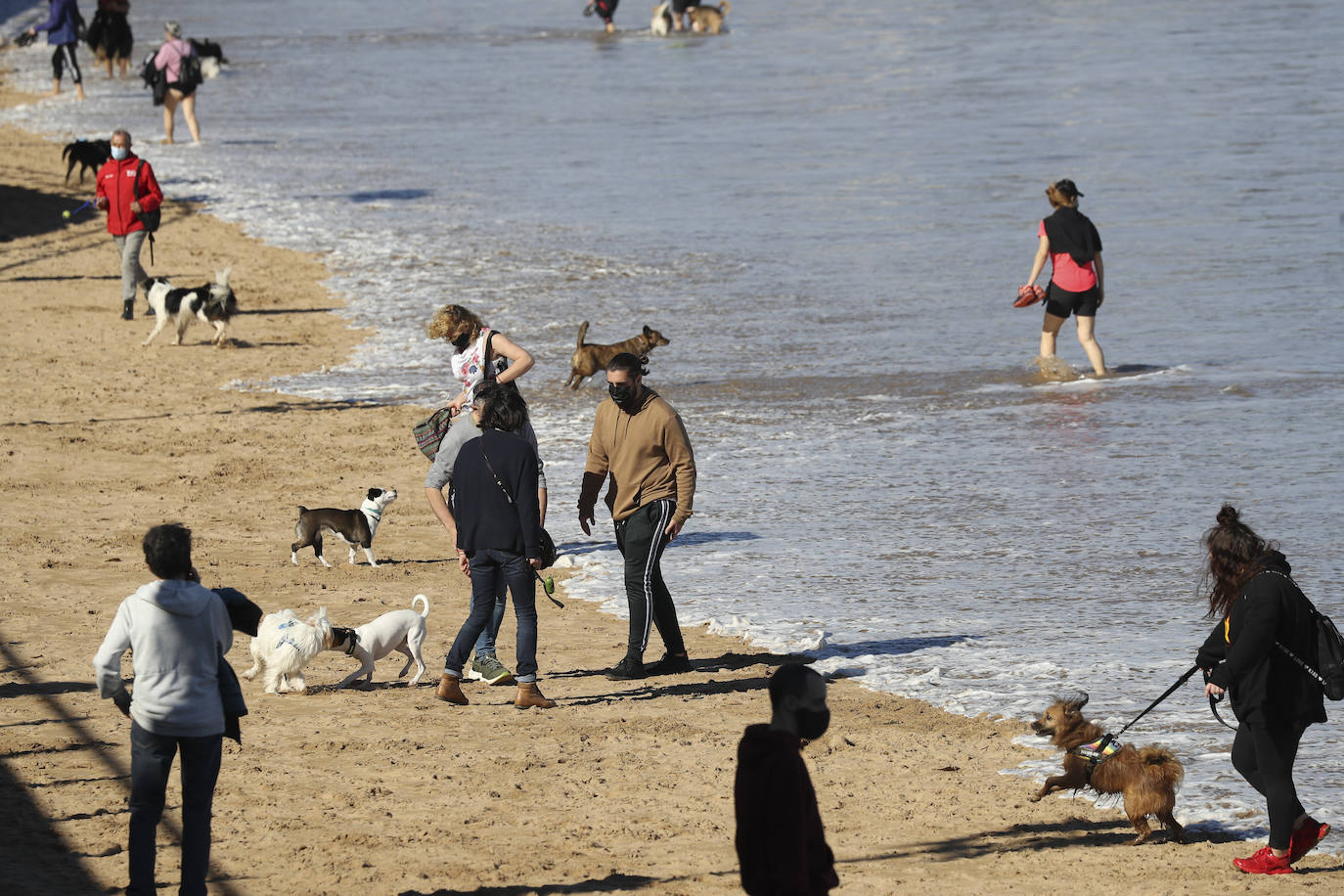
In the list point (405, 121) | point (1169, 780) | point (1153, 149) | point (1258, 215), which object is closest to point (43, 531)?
point (1169, 780)

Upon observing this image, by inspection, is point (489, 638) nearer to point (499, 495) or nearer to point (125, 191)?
point (499, 495)

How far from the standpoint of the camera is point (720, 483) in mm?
13797

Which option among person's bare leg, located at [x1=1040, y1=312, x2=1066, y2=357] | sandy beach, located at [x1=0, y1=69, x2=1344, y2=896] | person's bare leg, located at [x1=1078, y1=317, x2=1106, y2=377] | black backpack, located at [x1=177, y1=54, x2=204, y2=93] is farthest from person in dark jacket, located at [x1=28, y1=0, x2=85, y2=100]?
person's bare leg, located at [x1=1078, y1=317, x2=1106, y2=377]

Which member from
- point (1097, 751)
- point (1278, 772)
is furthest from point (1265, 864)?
point (1097, 751)

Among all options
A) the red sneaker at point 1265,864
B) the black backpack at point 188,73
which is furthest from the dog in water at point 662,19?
the red sneaker at point 1265,864

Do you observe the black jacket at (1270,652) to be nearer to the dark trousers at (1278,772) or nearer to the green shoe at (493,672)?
the dark trousers at (1278,772)

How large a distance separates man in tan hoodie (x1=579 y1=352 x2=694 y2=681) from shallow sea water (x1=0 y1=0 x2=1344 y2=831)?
1.09 m

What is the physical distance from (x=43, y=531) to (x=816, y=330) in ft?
30.6

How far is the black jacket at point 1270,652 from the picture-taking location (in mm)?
6645

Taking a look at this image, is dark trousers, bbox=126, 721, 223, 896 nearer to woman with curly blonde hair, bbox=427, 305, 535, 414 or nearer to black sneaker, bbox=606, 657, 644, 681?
black sneaker, bbox=606, 657, 644, 681

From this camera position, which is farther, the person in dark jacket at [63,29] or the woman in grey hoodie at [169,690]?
the person in dark jacket at [63,29]

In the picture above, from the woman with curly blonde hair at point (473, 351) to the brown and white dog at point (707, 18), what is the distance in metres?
43.1

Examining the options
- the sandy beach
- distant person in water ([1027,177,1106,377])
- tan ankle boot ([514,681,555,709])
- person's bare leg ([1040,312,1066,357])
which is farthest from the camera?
person's bare leg ([1040,312,1066,357])

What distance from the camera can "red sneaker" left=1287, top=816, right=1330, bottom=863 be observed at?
22.5 feet
